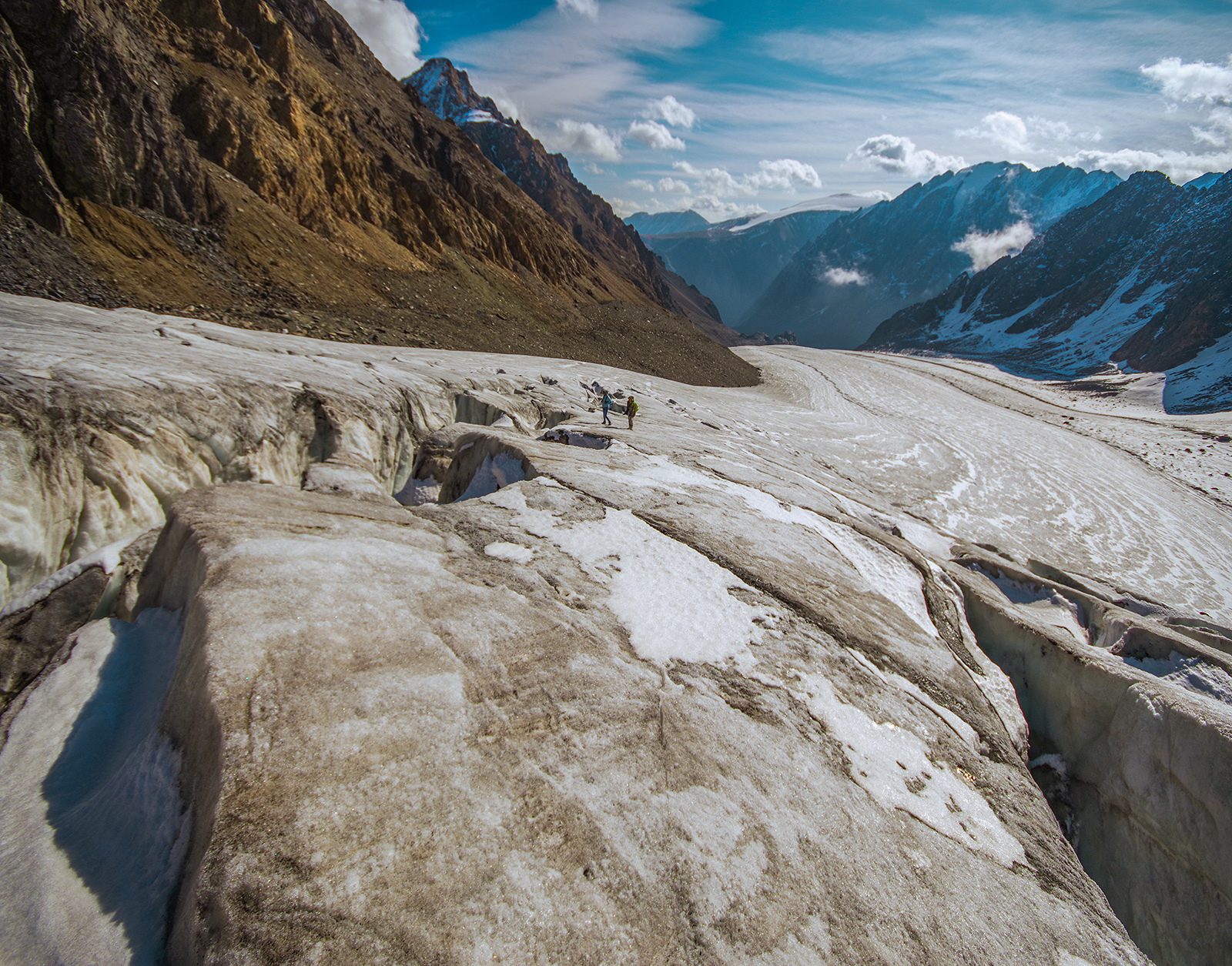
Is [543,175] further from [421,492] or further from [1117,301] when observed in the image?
[421,492]

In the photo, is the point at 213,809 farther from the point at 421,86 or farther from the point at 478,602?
the point at 421,86

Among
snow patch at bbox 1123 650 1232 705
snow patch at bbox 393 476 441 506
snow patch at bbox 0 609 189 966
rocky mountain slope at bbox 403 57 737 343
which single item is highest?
rocky mountain slope at bbox 403 57 737 343

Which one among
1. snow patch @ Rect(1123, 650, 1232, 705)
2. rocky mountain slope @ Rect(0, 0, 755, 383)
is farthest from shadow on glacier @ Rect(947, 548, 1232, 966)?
rocky mountain slope @ Rect(0, 0, 755, 383)

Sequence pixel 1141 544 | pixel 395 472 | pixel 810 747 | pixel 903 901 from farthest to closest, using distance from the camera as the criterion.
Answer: pixel 1141 544 < pixel 395 472 < pixel 810 747 < pixel 903 901

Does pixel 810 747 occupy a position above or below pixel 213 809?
below

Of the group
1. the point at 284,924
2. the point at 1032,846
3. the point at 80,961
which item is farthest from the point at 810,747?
the point at 80,961

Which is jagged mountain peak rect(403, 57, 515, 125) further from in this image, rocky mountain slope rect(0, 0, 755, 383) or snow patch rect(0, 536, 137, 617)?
snow patch rect(0, 536, 137, 617)

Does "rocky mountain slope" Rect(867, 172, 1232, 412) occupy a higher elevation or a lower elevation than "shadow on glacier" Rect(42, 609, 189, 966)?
higher
